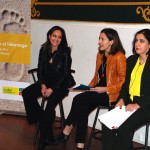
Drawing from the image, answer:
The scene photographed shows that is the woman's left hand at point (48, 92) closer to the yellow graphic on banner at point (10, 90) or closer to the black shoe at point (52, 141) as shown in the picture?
the black shoe at point (52, 141)

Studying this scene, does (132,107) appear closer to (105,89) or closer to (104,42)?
(105,89)

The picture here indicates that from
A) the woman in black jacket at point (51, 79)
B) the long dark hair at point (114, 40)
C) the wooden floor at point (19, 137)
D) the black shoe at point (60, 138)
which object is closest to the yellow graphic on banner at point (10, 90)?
the wooden floor at point (19, 137)

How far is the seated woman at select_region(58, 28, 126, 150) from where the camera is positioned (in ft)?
11.5

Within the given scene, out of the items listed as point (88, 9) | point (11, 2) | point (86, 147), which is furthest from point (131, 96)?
point (11, 2)

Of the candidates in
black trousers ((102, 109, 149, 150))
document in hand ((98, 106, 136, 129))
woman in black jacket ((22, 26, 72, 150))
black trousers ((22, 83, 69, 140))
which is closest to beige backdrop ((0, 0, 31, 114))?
woman in black jacket ((22, 26, 72, 150))

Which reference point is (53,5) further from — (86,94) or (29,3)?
(86,94)

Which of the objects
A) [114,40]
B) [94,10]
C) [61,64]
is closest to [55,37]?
[61,64]

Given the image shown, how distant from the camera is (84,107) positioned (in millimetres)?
3498

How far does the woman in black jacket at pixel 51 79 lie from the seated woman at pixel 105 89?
31 centimetres

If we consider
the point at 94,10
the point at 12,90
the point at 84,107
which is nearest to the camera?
the point at 84,107

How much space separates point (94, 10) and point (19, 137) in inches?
68.0

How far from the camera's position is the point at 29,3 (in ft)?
15.1

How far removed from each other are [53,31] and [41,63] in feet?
1.28

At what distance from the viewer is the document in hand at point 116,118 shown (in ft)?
10.0
